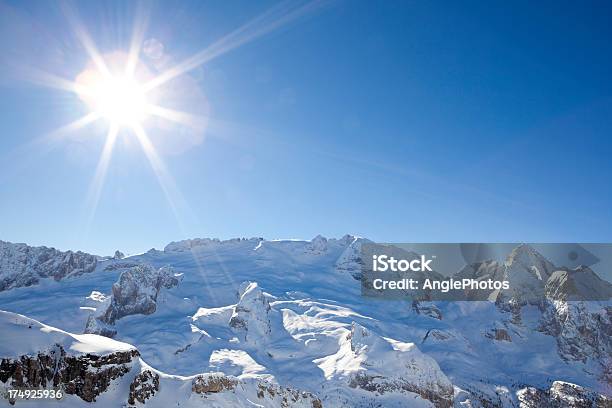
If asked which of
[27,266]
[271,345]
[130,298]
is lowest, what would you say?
[271,345]

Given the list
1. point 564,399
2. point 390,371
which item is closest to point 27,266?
point 390,371

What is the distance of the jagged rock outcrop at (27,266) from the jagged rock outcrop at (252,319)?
104 m

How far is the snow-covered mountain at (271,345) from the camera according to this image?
91.7ft

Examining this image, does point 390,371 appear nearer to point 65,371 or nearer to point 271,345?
point 271,345

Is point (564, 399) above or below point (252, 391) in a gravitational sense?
below

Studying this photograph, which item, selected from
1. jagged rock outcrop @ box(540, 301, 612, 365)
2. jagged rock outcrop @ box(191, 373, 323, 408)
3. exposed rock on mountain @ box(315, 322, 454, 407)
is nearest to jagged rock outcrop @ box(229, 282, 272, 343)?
exposed rock on mountain @ box(315, 322, 454, 407)

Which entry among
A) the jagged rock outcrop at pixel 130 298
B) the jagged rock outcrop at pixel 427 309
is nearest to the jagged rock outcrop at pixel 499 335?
the jagged rock outcrop at pixel 427 309

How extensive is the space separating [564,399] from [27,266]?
20979cm

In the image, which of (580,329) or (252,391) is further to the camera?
(580,329)

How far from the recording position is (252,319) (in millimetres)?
135625

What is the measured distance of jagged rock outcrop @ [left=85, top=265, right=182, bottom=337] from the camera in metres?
128

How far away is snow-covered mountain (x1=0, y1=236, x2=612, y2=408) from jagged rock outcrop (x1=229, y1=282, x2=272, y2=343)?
17.0 inches

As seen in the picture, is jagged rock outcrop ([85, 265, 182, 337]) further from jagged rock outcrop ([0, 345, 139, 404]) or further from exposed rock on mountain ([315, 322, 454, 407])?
jagged rock outcrop ([0, 345, 139, 404])

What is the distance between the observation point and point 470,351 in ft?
511
